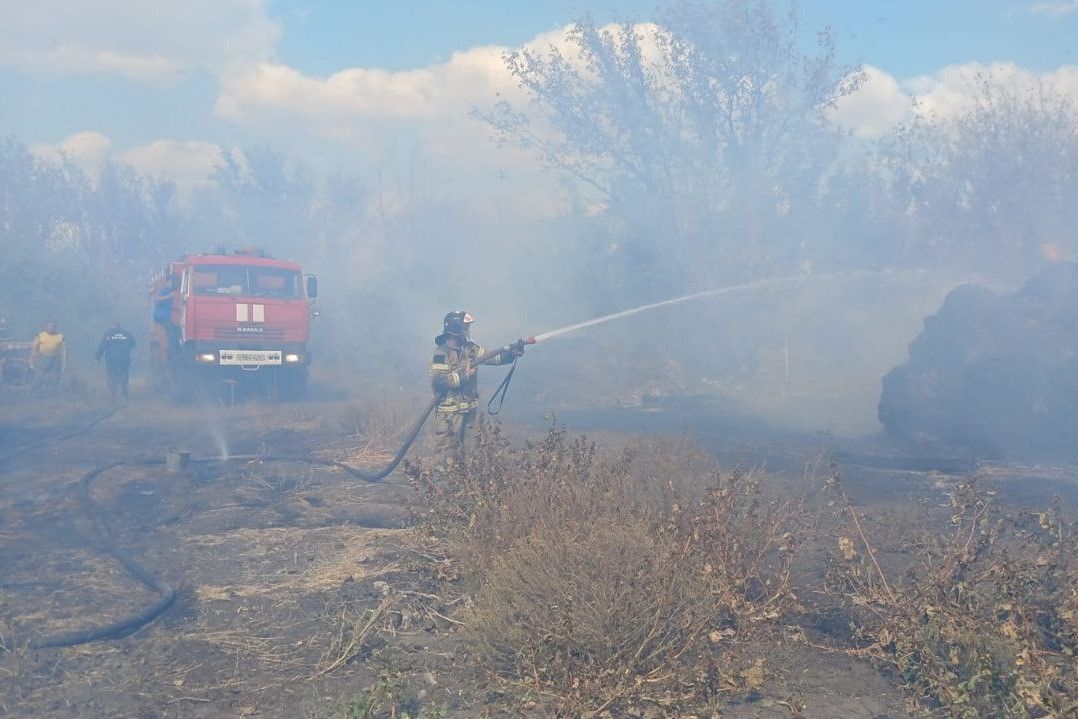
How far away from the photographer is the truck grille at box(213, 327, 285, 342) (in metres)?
15.6

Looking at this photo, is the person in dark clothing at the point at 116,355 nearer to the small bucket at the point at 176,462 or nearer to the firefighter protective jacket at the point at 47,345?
the firefighter protective jacket at the point at 47,345

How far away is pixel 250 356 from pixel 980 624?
13.7 m

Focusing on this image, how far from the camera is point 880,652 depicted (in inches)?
185

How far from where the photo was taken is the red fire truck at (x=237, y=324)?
51.1 ft

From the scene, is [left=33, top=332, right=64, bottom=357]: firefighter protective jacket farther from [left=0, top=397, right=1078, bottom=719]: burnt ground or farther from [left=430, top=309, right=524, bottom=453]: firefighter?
[left=430, top=309, right=524, bottom=453]: firefighter

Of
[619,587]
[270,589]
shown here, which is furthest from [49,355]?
[619,587]

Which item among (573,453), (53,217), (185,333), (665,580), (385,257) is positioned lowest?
(665,580)

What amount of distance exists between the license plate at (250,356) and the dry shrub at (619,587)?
10772 mm

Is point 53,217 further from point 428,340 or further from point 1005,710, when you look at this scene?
point 1005,710

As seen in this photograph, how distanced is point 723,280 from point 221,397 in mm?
12729

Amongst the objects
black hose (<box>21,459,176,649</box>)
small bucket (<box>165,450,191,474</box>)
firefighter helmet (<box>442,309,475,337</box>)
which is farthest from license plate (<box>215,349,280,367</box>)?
firefighter helmet (<box>442,309,475,337</box>)

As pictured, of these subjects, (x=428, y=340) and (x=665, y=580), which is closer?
(x=665, y=580)

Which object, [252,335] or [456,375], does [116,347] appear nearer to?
[252,335]

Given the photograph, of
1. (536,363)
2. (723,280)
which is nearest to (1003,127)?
(723,280)
